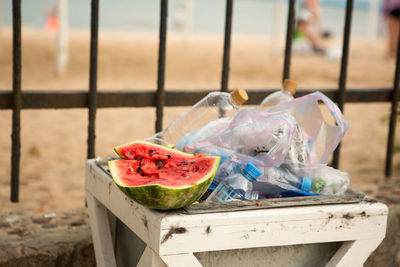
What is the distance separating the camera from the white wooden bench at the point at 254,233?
57.4 inches

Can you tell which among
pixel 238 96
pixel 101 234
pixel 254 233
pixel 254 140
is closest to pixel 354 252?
pixel 254 233

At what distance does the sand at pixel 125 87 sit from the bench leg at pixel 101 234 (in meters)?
0.81

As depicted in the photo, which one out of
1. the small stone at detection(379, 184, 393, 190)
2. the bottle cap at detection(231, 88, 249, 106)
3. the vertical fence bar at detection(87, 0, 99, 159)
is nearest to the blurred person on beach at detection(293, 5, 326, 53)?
the small stone at detection(379, 184, 393, 190)

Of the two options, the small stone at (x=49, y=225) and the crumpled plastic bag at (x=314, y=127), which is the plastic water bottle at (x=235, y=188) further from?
the small stone at (x=49, y=225)

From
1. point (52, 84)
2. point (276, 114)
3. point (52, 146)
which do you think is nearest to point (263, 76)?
point (52, 84)

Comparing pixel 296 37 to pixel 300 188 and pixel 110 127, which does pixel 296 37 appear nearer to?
pixel 110 127

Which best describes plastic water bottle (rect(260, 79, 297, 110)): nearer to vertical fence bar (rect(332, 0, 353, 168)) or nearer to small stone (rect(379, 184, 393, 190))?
vertical fence bar (rect(332, 0, 353, 168))

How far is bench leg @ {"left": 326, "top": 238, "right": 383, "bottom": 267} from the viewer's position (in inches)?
64.5

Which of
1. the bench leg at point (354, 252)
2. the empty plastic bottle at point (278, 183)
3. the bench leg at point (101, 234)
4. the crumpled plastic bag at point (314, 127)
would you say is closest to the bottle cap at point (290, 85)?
the crumpled plastic bag at point (314, 127)

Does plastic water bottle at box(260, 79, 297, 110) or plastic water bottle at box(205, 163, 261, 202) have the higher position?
plastic water bottle at box(260, 79, 297, 110)

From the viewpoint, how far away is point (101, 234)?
1.86 metres

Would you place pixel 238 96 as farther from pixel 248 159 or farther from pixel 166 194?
pixel 166 194

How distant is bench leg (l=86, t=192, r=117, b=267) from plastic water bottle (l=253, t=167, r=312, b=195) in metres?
0.51

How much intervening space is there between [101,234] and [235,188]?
49 centimetres
